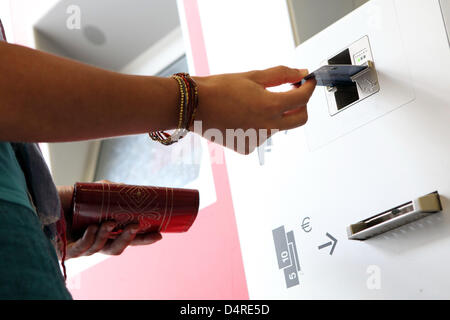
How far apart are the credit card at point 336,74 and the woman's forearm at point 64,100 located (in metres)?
0.40

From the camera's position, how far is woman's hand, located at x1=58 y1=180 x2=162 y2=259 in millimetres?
1023

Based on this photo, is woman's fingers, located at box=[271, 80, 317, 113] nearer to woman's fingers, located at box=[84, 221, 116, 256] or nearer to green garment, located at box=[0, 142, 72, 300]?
green garment, located at box=[0, 142, 72, 300]

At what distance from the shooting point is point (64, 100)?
0.57 meters

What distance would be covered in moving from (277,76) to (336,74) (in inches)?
9.9

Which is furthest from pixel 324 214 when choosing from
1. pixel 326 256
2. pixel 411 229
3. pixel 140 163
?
pixel 140 163

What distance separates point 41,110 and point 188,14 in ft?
4.75

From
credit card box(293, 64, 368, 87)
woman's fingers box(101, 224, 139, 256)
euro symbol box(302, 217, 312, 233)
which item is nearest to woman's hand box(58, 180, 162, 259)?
woman's fingers box(101, 224, 139, 256)

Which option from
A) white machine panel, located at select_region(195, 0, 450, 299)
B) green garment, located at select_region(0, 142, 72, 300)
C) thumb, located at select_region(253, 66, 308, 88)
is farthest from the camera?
white machine panel, located at select_region(195, 0, 450, 299)

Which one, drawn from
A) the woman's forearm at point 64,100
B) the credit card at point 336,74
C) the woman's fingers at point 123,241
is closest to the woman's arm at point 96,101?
the woman's forearm at point 64,100

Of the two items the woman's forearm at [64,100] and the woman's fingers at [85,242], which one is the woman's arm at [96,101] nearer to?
the woman's forearm at [64,100]

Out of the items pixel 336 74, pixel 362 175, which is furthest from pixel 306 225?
pixel 336 74

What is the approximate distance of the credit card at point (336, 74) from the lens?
38.3 inches

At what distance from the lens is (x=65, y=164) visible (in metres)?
2.41

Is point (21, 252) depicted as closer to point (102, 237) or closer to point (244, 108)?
point (244, 108)
